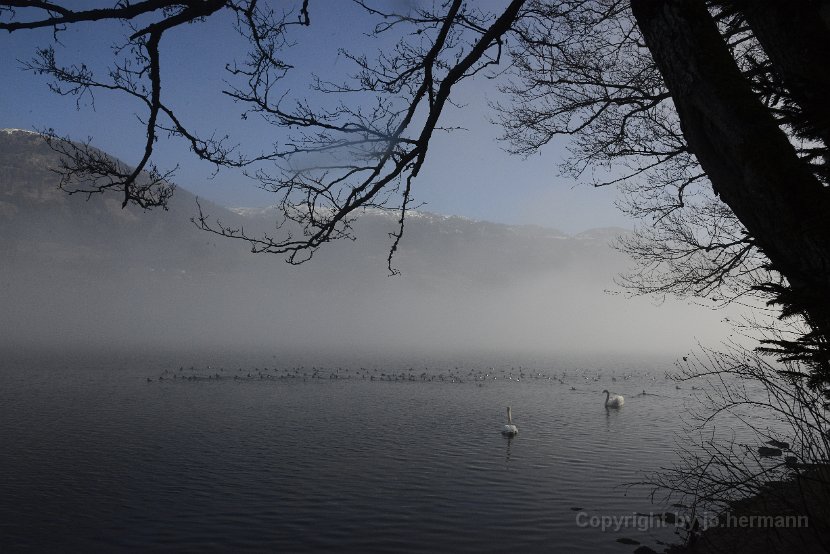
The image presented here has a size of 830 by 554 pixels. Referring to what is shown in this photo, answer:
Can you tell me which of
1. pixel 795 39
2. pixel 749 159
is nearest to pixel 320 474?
pixel 749 159

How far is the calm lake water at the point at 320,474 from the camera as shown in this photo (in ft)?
37.0

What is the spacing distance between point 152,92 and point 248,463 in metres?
13.9

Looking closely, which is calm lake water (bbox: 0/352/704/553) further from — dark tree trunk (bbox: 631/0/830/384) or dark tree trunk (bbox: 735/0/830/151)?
dark tree trunk (bbox: 735/0/830/151)

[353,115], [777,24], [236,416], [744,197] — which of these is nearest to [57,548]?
[353,115]

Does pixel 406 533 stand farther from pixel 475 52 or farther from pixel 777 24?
pixel 777 24

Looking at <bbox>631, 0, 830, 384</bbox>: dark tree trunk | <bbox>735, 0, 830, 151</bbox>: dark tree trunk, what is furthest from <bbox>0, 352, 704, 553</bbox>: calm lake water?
<bbox>735, 0, 830, 151</bbox>: dark tree trunk

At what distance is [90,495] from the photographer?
14.3 m

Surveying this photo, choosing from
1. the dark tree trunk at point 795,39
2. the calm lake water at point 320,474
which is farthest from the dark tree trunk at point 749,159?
the calm lake water at point 320,474

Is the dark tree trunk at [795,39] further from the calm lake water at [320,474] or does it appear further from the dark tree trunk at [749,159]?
the calm lake water at [320,474]

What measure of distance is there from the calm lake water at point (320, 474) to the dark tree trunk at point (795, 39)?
930 centimetres

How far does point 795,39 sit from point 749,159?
47.2 inches

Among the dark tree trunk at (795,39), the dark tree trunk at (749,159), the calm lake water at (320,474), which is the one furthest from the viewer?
the calm lake water at (320,474)

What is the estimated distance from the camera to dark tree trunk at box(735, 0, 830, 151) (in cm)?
342

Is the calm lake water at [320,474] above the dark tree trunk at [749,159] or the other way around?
the other way around
